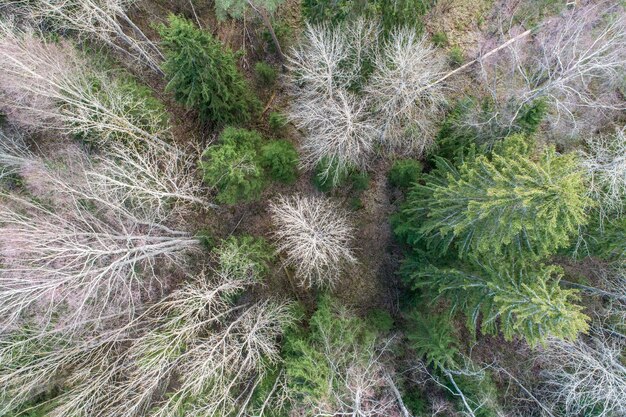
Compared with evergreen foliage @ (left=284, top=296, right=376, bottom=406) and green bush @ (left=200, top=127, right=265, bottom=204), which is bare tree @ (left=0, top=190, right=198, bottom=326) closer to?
green bush @ (left=200, top=127, right=265, bottom=204)

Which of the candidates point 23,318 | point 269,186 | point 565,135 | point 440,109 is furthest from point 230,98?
point 565,135

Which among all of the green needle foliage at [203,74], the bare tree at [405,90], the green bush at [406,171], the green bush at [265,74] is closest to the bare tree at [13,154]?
the green needle foliage at [203,74]

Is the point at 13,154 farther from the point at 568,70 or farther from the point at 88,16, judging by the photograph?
the point at 568,70

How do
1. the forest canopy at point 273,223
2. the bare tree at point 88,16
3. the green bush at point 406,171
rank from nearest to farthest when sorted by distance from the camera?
the forest canopy at point 273,223 → the bare tree at point 88,16 → the green bush at point 406,171

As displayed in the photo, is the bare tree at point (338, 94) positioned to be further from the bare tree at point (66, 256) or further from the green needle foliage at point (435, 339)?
the bare tree at point (66, 256)

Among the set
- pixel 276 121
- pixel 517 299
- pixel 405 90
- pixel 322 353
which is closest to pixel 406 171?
pixel 405 90
